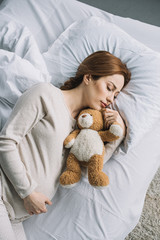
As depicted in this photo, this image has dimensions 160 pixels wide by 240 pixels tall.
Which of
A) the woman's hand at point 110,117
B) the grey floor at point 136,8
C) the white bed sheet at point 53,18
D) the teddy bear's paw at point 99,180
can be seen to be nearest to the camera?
Result: the teddy bear's paw at point 99,180

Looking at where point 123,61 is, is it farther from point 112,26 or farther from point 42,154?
point 42,154

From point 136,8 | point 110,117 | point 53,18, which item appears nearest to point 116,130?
point 110,117

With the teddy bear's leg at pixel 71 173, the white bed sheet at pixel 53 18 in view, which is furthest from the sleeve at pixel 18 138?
the white bed sheet at pixel 53 18

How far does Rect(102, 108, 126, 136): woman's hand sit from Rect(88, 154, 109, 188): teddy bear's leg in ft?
0.45

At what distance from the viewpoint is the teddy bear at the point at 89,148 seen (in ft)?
3.10

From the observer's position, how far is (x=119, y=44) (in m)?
1.29

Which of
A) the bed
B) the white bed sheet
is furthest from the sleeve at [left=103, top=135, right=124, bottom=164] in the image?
the white bed sheet

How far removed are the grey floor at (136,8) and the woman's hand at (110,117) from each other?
3.36ft

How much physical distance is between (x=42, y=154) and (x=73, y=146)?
113 mm

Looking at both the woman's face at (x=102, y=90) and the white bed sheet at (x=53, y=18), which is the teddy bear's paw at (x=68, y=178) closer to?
the woman's face at (x=102, y=90)

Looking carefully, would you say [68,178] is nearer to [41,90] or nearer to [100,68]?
[41,90]

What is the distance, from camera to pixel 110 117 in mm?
1037

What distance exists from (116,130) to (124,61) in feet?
1.33

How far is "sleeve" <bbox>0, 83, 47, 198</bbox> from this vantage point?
92cm
